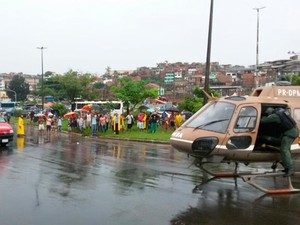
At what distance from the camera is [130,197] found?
8523mm

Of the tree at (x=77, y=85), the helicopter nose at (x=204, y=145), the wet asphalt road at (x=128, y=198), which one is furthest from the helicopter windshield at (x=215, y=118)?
the tree at (x=77, y=85)

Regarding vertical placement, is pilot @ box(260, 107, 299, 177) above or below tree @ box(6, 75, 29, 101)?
below

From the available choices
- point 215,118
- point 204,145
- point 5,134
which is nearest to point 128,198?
point 204,145

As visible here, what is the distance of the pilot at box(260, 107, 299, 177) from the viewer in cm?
903

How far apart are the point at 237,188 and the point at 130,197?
2.60m

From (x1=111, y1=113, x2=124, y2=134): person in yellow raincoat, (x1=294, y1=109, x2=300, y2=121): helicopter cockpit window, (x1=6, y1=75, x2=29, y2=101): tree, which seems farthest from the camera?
(x1=6, y1=75, x2=29, y2=101): tree

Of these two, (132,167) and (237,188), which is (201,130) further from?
(132,167)

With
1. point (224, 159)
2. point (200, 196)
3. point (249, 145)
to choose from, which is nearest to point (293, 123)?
point (249, 145)

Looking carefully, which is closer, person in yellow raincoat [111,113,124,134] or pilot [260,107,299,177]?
pilot [260,107,299,177]

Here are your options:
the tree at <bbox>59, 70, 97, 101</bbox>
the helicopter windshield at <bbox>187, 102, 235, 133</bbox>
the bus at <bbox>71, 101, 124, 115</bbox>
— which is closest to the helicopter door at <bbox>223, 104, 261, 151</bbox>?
the helicopter windshield at <bbox>187, 102, 235, 133</bbox>

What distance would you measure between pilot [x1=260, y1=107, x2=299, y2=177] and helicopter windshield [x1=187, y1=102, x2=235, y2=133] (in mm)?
817

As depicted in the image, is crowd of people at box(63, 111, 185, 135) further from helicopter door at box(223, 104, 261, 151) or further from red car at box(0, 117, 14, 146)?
helicopter door at box(223, 104, 261, 151)

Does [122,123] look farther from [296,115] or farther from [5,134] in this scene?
[296,115]

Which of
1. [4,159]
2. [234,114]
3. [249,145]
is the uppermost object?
[234,114]
